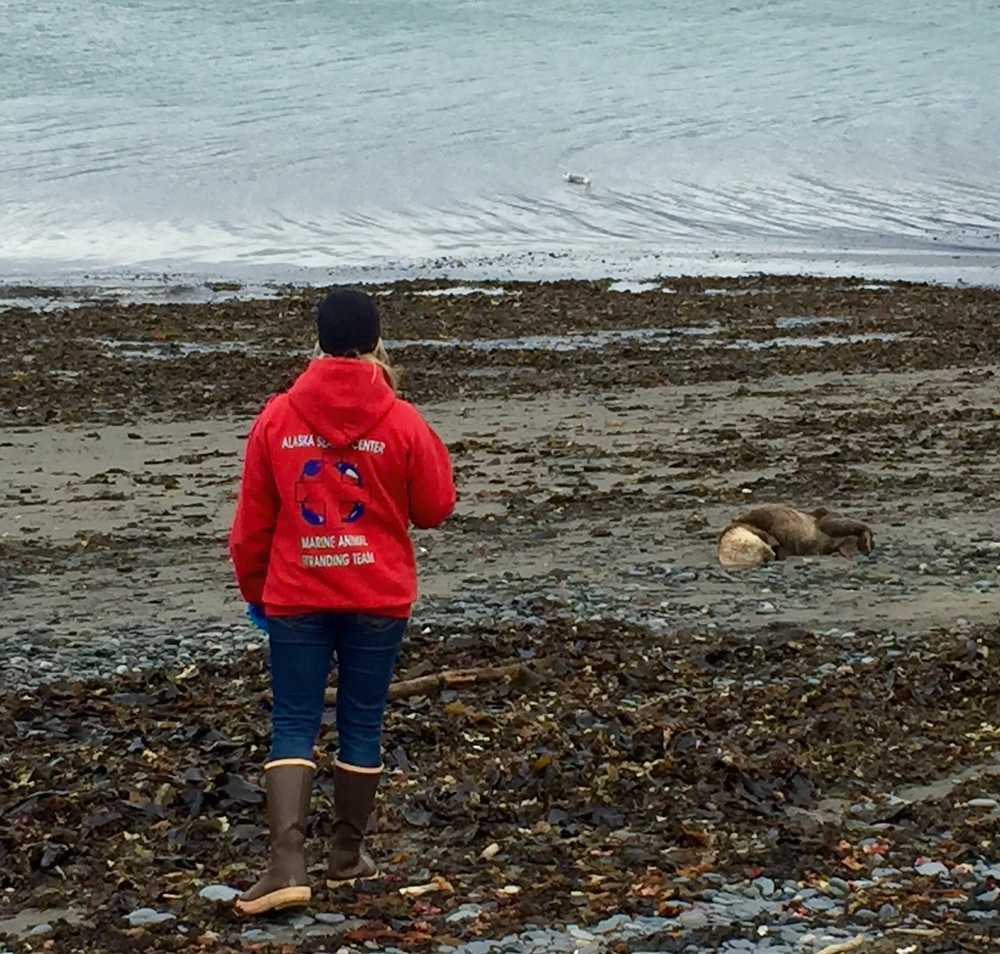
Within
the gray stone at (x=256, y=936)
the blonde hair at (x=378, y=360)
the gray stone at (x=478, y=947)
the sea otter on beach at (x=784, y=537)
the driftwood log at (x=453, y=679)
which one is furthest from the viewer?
the sea otter on beach at (x=784, y=537)

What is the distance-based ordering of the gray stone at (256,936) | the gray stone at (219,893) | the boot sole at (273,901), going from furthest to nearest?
the gray stone at (219,893) → the boot sole at (273,901) → the gray stone at (256,936)

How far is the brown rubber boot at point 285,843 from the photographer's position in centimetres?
496

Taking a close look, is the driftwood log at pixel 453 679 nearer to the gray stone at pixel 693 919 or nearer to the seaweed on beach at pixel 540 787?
the seaweed on beach at pixel 540 787

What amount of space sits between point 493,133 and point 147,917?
51743 millimetres

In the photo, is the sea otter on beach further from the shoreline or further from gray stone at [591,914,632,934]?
the shoreline

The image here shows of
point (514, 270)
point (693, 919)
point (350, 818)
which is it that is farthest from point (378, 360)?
point (514, 270)

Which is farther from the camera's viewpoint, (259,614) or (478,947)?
(259,614)

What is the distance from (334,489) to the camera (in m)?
5.00

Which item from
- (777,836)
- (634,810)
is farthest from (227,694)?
(777,836)

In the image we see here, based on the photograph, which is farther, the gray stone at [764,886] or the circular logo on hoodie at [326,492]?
the gray stone at [764,886]

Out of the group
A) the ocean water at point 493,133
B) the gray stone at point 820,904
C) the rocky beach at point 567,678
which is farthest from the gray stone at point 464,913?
the ocean water at point 493,133

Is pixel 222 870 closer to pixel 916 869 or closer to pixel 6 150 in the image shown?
pixel 916 869

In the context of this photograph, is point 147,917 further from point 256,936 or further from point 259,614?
point 259,614

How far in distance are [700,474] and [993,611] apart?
4.27m
